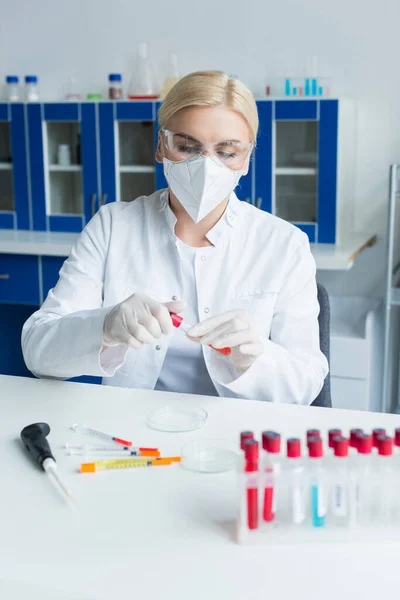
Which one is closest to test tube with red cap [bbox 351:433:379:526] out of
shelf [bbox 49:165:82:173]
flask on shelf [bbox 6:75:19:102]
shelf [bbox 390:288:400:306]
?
shelf [bbox 390:288:400:306]

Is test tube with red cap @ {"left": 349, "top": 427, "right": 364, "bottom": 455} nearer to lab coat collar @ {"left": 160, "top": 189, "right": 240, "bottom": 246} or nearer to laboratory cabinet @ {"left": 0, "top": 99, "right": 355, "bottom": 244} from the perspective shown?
lab coat collar @ {"left": 160, "top": 189, "right": 240, "bottom": 246}

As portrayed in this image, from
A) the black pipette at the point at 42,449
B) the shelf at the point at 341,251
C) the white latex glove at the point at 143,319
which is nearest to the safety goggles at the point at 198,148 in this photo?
the white latex glove at the point at 143,319

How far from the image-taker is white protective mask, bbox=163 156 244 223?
162 cm

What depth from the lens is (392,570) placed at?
2.72 ft

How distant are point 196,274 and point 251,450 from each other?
0.84 meters

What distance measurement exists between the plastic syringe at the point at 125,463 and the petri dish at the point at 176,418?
126mm

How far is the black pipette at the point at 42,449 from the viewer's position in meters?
1.05

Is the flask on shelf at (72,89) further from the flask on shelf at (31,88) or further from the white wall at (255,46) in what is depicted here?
the flask on shelf at (31,88)

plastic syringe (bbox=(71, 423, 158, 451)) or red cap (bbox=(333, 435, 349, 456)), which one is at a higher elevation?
red cap (bbox=(333, 435, 349, 456))

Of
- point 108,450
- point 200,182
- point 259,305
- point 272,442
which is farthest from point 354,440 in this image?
point 200,182

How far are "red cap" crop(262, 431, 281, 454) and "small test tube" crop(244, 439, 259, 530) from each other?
0.07 feet

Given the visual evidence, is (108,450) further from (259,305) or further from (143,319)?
(259,305)

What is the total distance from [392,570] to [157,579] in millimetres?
267

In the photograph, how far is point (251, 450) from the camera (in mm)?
877
